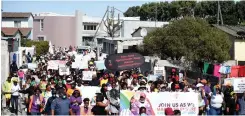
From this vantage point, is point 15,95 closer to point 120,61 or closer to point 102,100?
point 120,61

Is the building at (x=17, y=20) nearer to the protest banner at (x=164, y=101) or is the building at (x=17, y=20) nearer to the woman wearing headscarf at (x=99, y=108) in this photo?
the protest banner at (x=164, y=101)

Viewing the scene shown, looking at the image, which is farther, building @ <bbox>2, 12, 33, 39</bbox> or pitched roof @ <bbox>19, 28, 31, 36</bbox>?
building @ <bbox>2, 12, 33, 39</bbox>

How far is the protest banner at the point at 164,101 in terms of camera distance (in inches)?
557

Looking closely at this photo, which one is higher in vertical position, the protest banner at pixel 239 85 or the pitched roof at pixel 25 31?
the pitched roof at pixel 25 31

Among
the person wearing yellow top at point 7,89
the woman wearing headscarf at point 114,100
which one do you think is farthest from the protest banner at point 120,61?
the person wearing yellow top at point 7,89

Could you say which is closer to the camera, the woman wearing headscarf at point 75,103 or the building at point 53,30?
the woman wearing headscarf at point 75,103

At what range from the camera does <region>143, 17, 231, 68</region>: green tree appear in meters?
37.4

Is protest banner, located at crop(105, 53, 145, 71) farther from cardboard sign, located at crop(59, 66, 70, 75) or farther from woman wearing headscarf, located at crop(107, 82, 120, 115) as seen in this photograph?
cardboard sign, located at crop(59, 66, 70, 75)

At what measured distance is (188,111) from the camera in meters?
14.4

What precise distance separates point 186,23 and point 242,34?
5.09 metres

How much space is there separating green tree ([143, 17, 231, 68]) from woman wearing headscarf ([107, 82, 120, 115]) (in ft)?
73.2

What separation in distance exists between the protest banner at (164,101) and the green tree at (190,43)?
23.2 m

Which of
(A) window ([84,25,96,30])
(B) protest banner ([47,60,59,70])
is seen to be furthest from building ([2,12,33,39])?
(B) protest banner ([47,60,59,70])

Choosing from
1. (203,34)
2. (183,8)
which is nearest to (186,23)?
(203,34)
